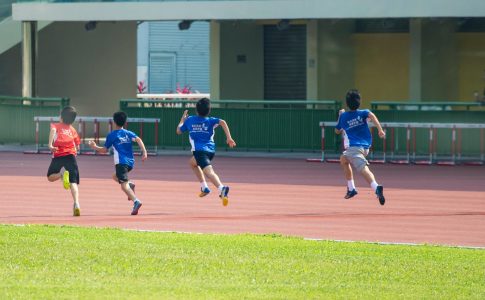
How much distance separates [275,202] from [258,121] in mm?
12925

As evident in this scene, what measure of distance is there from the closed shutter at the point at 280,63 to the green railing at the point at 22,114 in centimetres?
623

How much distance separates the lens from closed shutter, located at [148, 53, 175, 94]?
58.8 meters

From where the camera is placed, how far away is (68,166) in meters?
20.8

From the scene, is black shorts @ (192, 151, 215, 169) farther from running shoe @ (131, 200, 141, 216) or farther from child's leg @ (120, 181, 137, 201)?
running shoe @ (131, 200, 141, 216)

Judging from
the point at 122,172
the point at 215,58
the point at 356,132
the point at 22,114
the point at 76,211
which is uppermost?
the point at 215,58

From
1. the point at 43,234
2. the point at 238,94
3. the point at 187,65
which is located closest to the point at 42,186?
the point at 43,234

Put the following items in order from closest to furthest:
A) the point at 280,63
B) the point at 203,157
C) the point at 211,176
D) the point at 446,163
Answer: the point at 211,176 < the point at 203,157 < the point at 446,163 < the point at 280,63

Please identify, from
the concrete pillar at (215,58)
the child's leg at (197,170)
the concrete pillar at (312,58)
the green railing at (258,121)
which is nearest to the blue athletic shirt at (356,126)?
the child's leg at (197,170)

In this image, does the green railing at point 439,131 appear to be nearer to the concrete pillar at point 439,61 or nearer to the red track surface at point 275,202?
the red track surface at point 275,202

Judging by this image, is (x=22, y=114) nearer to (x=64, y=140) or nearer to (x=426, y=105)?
(x=426, y=105)

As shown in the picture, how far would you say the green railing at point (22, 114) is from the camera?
123ft

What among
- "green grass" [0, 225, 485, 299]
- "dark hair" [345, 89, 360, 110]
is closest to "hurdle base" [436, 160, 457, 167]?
"dark hair" [345, 89, 360, 110]

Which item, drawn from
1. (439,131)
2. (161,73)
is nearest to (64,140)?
(439,131)

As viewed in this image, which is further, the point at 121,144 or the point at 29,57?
the point at 29,57
